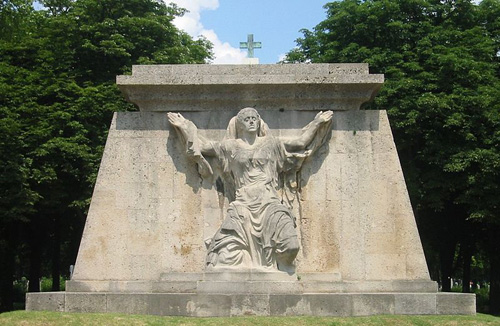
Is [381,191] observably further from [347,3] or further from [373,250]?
[347,3]

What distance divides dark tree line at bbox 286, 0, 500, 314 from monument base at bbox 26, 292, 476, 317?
31.9 feet

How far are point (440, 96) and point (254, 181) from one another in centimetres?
1167

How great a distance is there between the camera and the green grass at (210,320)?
12.2 metres

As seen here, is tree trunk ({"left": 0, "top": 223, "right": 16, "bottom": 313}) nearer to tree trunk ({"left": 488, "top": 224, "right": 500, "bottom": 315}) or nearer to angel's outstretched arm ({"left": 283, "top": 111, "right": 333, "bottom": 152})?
angel's outstretched arm ({"left": 283, "top": 111, "right": 333, "bottom": 152})

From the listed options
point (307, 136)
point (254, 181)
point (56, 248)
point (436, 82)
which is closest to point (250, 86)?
point (307, 136)

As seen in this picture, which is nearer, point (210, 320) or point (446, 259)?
point (210, 320)

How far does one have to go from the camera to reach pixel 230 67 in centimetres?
1575

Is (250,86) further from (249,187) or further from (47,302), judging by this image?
(47,302)

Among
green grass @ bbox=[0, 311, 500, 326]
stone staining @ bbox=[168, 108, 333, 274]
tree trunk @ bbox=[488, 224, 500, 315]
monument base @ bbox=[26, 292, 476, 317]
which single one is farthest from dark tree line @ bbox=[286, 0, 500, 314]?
green grass @ bbox=[0, 311, 500, 326]

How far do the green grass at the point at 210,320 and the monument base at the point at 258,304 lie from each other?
1.48 ft

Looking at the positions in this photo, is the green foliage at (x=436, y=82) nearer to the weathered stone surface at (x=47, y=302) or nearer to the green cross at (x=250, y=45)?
the green cross at (x=250, y=45)

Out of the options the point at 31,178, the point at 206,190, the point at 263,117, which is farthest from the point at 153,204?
the point at 31,178

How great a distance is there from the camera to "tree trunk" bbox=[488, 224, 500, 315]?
2583cm

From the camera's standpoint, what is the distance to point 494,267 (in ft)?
87.7
